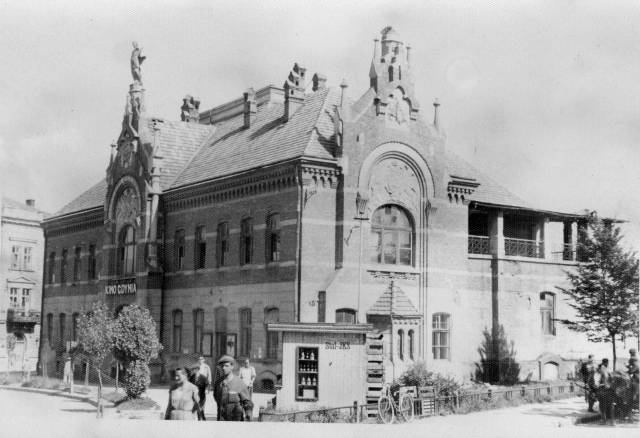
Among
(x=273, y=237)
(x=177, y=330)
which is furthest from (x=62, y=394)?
(x=273, y=237)

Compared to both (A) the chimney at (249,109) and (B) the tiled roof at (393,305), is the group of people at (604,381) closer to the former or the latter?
(B) the tiled roof at (393,305)

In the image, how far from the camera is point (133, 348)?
31438 millimetres

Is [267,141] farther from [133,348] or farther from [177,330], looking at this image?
[133,348]

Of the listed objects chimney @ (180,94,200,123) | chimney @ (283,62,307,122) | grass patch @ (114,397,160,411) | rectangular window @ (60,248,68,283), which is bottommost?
grass patch @ (114,397,160,411)

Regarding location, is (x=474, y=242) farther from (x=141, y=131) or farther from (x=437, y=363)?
(x=141, y=131)

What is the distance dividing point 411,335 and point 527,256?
11.6m

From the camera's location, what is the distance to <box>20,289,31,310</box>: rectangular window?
217 feet

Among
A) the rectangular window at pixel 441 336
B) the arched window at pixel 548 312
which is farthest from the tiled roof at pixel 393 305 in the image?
the arched window at pixel 548 312

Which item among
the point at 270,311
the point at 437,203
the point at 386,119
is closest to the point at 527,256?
the point at 437,203

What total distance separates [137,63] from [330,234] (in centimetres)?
1588

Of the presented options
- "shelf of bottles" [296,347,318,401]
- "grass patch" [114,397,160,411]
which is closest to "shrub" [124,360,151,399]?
"grass patch" [114,397,160,411]

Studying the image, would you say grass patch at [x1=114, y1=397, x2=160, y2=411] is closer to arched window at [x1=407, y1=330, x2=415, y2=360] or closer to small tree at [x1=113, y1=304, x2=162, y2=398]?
small tree at [x1=113, y1=304, x2=162, y2=398]

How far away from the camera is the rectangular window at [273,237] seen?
36219 mm

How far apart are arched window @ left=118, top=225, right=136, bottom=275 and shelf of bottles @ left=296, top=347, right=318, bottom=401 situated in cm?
1953
